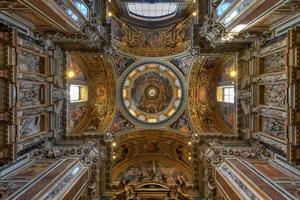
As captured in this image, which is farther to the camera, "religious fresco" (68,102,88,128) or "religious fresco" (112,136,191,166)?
"religious fresco" (112,136,191,166)

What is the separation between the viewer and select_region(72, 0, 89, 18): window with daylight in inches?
534

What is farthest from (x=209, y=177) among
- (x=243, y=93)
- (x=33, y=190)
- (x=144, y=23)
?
(x=144, y=23)

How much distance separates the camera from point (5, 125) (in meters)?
10.9

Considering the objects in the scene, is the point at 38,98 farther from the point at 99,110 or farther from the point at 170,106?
the point at 170,106

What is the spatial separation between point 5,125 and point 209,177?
439 inches

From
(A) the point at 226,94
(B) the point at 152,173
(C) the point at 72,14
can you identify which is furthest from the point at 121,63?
(B) the point at 152,173

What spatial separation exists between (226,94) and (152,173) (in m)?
8.66

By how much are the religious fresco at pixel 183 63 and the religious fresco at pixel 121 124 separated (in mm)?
6374

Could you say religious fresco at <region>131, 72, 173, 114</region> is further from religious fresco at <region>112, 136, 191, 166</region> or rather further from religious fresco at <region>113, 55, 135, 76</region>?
religious fresco at <region>112, 136, 191, 166</region>

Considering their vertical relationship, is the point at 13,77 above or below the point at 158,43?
below

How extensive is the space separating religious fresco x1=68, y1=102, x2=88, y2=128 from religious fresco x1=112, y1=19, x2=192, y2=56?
18.9 ft

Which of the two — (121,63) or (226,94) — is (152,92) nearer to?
(121,63)

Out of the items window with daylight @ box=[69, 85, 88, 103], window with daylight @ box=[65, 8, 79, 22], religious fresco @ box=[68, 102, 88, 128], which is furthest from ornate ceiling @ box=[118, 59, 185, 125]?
window with daylight @ box=[65, 8, 79, 22]

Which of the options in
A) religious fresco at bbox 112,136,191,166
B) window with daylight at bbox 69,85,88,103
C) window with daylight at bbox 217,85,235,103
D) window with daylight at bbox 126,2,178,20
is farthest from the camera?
religious fresco at bbox 112,136,191,166
